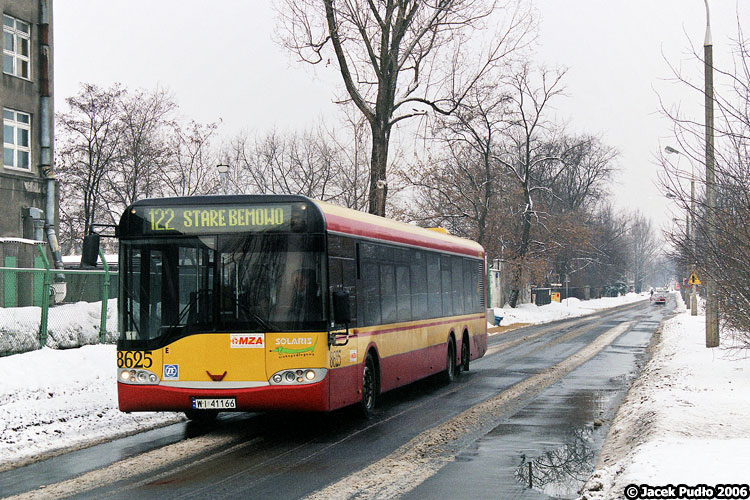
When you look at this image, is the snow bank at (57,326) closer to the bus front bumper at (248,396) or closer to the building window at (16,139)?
the bus front bumper at (248,396)

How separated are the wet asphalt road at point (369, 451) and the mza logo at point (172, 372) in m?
0.76

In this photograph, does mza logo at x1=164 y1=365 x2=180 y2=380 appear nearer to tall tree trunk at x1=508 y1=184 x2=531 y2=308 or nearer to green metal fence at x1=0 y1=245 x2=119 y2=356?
green metal fence at x1=0 y1=245 x2=119 y2=356

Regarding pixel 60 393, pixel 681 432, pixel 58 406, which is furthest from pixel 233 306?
pixel 681 432

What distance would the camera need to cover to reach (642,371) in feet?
65.5

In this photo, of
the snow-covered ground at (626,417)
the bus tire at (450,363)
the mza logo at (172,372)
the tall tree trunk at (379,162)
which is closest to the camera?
the snow-covered ground at (626,417)

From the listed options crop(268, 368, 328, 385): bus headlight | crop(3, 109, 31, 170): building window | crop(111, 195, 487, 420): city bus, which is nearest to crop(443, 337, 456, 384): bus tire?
crop(111, 195, 487, 420): city bus

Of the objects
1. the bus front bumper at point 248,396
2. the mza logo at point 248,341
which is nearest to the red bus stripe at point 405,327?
the bus front bumper at point 248,396

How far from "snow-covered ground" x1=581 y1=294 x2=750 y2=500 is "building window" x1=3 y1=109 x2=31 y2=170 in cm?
2626

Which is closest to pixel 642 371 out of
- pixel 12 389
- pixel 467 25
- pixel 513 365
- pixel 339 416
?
pixel 513 365

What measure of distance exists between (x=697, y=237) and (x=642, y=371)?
4530 mm

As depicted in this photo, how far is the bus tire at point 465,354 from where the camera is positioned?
20.1m

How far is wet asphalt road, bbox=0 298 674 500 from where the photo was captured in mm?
8180

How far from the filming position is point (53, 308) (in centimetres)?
1783

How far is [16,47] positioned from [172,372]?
2878cm
